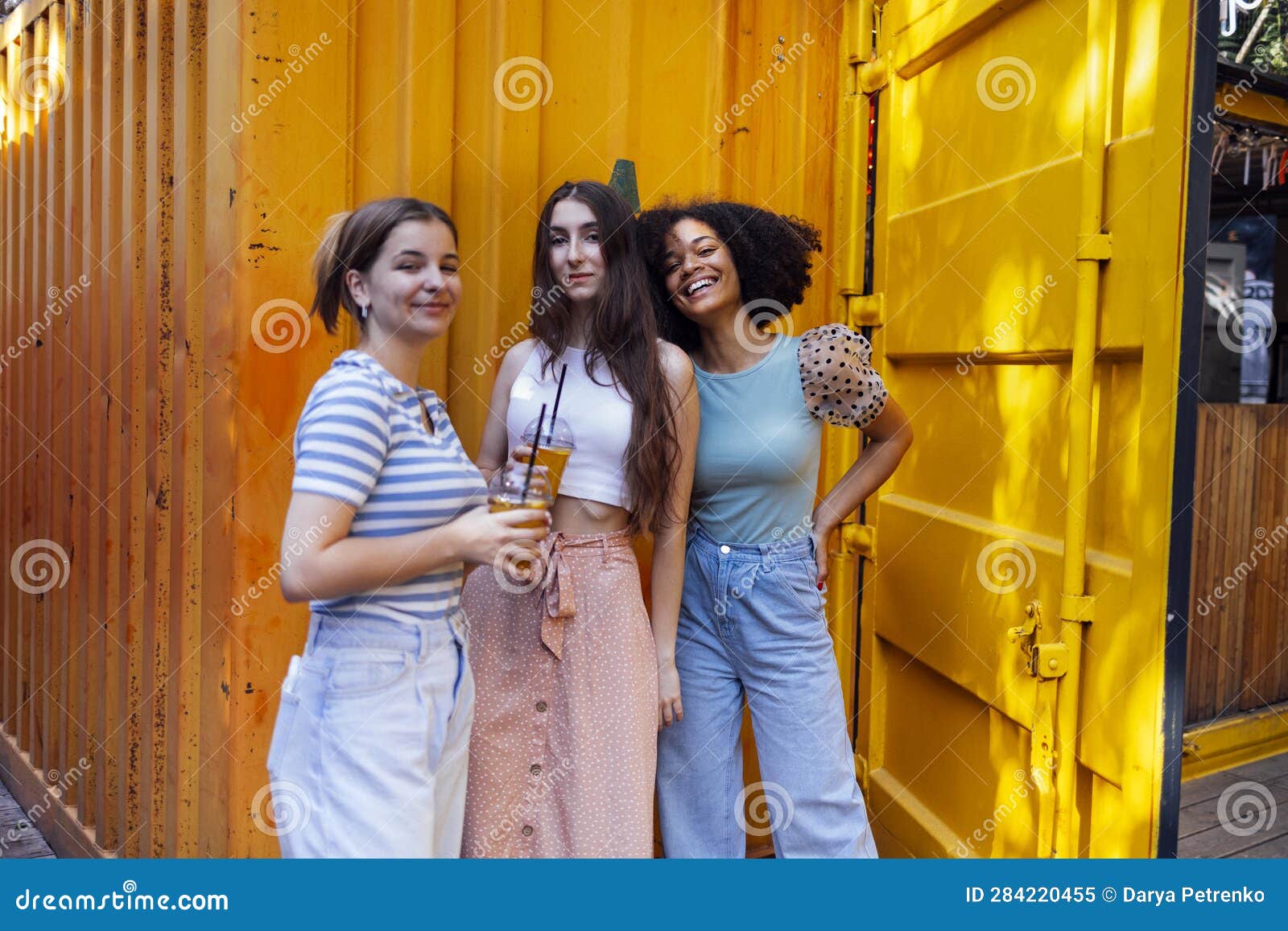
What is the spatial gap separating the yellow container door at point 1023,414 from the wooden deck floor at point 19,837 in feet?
8.63

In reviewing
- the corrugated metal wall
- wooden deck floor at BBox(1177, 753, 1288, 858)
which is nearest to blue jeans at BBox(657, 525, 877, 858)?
the corrugated metal wall

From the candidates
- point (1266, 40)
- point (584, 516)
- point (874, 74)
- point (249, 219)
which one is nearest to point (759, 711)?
point (584, 516)

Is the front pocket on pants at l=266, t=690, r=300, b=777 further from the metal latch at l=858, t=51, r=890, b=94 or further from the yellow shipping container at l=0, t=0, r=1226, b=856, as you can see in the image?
the metal latch at l=858, t=51, r=890, b=94

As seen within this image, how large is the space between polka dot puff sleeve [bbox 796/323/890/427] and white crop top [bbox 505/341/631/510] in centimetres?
43

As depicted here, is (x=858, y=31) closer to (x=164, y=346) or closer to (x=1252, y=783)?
(x=164, y=346)

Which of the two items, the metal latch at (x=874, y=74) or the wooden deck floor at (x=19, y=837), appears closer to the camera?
the metal latch at (x=874, y=74)

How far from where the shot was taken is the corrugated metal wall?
2.21 m

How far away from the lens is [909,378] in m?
2.75

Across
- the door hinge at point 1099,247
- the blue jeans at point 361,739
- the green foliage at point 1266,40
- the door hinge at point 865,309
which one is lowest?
the blue jeans at point 361,739

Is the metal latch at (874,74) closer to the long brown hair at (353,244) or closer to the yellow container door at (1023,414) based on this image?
the yellow container door at (1023,414)

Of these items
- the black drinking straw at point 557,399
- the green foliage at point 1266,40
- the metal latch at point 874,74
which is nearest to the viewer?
the black drinking straw at point 557,399

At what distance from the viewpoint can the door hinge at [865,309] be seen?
2785mm

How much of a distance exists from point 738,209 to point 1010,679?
123 centimetres

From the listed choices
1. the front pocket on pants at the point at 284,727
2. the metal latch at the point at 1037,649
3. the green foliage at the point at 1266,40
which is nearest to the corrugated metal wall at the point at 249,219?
the front pocket on pants at the point at 284,727
